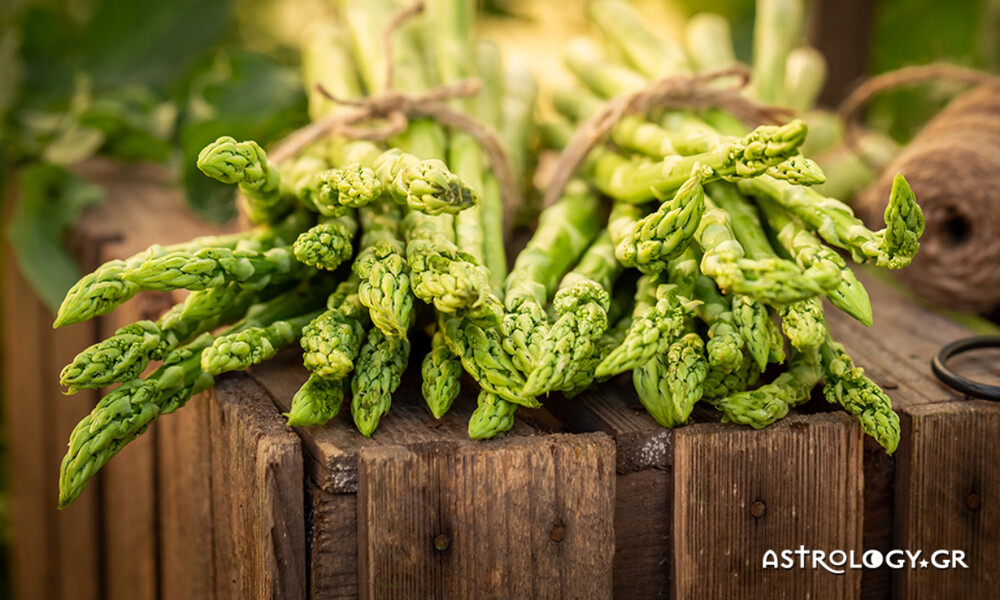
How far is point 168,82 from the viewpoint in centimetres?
218

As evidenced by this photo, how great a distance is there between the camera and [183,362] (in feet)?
3.18

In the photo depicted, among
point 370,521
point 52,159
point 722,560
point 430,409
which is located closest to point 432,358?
point 430,409

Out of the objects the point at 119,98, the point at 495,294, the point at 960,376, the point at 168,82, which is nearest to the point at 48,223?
the point at 119,98

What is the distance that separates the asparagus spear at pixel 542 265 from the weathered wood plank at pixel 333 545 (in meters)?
0.23

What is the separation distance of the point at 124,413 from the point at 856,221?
81cm

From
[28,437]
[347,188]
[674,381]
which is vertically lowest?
[28,437]

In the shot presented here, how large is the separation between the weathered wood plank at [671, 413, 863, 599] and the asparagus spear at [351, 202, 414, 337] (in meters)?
0.32

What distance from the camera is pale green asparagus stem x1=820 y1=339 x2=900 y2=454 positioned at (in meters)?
0.88

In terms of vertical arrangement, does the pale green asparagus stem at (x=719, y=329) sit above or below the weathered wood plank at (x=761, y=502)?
above

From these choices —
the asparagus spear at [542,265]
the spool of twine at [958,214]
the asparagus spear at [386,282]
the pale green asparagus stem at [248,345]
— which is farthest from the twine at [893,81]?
the pale green asparagus stem at [248,345]

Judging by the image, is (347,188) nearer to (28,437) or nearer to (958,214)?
(958,214)

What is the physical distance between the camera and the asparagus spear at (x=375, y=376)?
0.89 metres

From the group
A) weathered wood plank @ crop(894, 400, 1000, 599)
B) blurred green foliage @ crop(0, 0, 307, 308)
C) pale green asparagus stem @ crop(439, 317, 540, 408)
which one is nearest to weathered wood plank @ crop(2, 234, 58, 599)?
blurred green foliage @ crop(0, 0, 307, 308)

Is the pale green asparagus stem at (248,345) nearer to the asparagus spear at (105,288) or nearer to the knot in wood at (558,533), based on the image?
the asparagus spear at (105,288)
